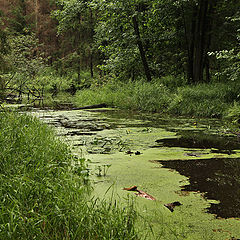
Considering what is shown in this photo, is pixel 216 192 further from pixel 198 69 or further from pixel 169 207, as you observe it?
pixel 198 69

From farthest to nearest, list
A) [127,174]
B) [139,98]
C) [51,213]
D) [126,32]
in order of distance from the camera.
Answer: [126,32] → [139,98] → [127,174] → [51,213]

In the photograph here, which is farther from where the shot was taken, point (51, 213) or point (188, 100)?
point (188, 100)

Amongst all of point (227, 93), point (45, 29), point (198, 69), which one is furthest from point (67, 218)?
point (45, 29)

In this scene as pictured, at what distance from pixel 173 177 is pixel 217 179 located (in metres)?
0.41

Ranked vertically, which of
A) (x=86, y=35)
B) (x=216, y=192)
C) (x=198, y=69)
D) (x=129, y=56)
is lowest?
(x=216, y=192)

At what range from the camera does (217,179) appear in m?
2.48

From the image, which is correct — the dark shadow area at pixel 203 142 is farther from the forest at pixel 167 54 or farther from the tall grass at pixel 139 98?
the tall grass at pixel 139 98

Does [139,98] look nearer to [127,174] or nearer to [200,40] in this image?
[200,40]

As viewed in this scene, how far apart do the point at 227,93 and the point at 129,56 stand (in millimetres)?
5708

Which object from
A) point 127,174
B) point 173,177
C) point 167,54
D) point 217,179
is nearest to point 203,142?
point 217,179

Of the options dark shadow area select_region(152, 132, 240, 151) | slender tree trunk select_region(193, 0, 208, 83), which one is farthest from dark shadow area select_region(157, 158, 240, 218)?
slender tree trunk select_region(193, 0, 208, 83)

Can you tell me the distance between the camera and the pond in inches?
65.1

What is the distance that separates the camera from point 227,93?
7.58 meters

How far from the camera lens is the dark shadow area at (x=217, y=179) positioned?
190 centimetres
